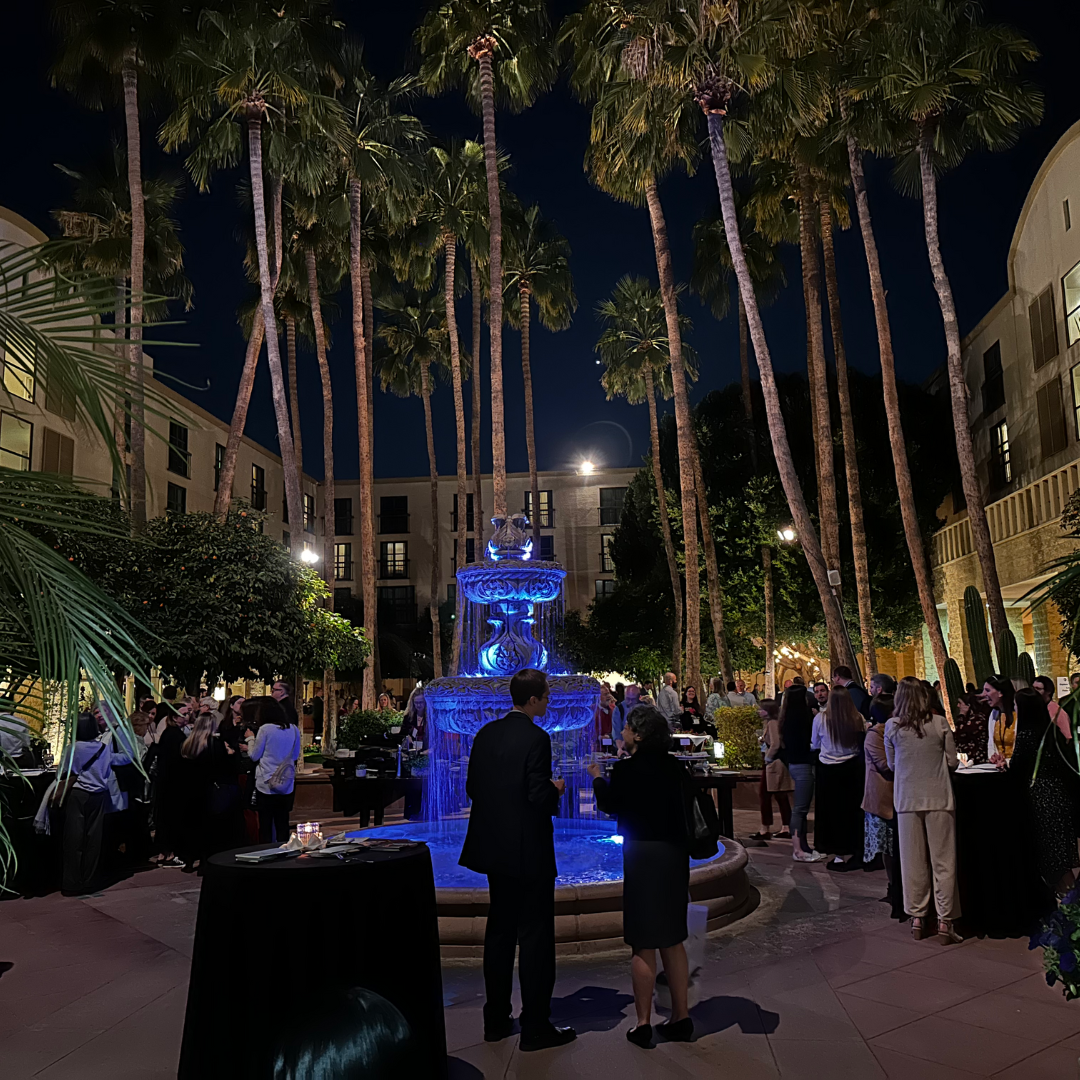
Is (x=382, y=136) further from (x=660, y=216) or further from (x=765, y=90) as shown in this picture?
(x=765, y=90)

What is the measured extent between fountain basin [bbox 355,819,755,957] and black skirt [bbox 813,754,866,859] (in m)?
1.49

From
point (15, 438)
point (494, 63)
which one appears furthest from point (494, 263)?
point (15, 438)

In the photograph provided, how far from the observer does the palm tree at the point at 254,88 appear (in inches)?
828

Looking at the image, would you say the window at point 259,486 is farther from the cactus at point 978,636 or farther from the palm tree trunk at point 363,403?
the cactus at point 978,636

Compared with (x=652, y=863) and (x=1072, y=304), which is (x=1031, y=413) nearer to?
(x=1072, y=304)

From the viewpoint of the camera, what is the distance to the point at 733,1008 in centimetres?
567

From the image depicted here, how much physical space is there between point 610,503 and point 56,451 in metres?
32.0

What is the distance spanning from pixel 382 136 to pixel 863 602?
16.9m

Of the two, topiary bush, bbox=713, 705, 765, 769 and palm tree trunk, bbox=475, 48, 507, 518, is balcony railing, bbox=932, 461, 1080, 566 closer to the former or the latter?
topiary bush, bbox=713, 705, 765, 769

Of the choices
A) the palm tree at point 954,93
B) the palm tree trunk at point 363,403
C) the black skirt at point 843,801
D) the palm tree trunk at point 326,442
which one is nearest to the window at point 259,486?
the palm tree trunk at point 326,442

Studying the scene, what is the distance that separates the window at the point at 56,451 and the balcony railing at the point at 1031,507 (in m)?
22.3

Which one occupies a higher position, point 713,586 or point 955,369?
point 955,369

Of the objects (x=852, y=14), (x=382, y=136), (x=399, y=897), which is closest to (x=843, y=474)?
(x=852, y=14)

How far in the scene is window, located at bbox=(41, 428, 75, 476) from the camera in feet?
83.7
